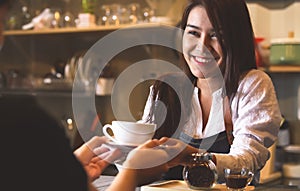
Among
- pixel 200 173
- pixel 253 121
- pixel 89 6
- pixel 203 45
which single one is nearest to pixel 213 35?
pixel 203 45

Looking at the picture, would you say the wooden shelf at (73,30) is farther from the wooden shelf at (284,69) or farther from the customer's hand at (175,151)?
the customer's hand at (175,151)

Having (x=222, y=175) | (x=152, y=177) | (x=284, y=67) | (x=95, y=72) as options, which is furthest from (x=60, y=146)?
(x=95, y=72)

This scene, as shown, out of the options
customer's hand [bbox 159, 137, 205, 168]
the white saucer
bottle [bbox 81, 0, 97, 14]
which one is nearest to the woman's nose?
customer's hand [bbox 159, 137, 205, 168]

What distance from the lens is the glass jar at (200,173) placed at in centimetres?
136

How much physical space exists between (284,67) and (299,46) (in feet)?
0.39

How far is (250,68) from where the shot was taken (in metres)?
1.75

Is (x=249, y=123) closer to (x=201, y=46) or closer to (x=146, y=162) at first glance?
(x=201, y=46)

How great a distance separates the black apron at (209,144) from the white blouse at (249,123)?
2 centimetres

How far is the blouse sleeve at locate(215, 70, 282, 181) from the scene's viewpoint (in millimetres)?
1568

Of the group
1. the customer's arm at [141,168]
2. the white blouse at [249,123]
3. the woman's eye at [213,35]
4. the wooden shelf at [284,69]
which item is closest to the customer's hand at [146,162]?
the customer's arm at [141,168]

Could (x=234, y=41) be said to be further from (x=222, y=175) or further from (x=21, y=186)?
(x=21, y=186)

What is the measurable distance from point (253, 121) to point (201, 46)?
10.4 inches

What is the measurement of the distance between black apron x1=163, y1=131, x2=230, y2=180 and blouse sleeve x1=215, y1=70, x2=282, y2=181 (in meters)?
0.07

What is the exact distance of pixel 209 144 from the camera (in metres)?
1.73
